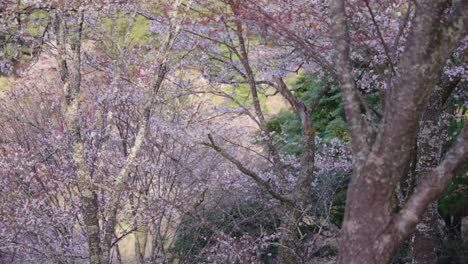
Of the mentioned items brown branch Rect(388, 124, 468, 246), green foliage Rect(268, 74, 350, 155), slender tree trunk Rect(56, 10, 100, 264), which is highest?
green foliage Rect(268, 74, 350, 155)

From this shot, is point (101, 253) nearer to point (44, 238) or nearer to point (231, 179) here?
point (44, 238)

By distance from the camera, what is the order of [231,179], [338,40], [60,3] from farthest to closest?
[231,179], [60,3], [338,40]

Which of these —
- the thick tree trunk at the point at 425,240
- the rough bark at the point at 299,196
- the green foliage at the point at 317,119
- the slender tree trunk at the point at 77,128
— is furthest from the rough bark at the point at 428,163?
the green foliage at the point at 317,119

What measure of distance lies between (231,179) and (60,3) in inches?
159

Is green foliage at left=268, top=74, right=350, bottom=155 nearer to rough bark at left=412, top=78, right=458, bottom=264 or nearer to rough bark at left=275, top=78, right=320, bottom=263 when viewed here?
rough bark at left=275, top=78, right=320, bottom=263

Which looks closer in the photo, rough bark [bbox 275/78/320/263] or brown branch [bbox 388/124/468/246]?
brown branch [bbox 388/124/468/246]

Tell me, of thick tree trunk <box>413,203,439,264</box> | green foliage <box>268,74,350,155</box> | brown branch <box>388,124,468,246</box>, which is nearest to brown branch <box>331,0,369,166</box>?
brown branch <box>388,124,468,246</box>

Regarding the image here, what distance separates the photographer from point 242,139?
10.1m

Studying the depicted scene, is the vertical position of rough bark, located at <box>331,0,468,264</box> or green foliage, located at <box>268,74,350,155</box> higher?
green foliage, located at <box>268,74,350,155</box>

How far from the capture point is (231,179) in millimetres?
7605

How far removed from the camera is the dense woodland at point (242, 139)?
2709 millimetres

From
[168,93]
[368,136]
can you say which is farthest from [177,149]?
[368,136]

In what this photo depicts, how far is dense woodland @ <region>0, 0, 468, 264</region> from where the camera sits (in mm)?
2709

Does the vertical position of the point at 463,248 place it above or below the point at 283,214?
below
